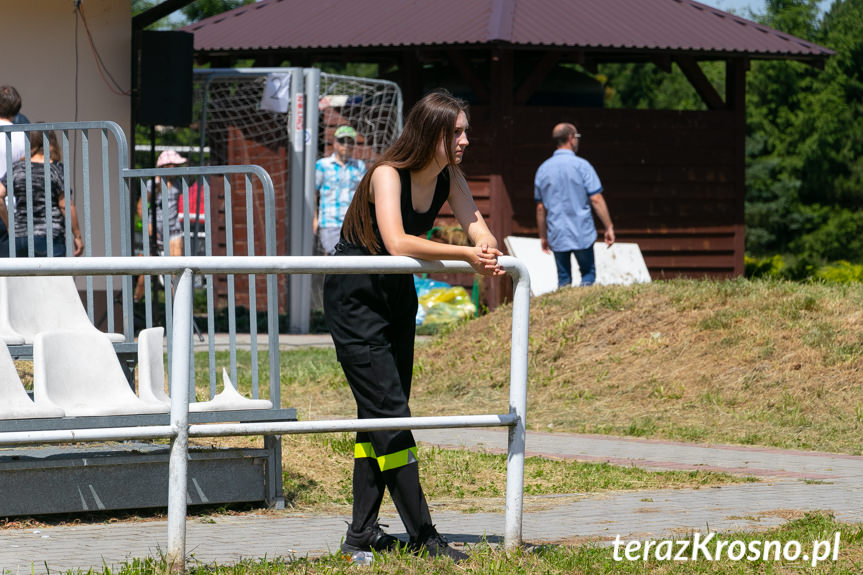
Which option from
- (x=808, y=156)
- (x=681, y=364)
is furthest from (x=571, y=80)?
(x=808, y=156)

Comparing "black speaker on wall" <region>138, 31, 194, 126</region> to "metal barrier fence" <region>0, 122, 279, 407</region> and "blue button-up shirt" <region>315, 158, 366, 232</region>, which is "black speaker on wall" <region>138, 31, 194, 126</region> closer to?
"blue button-up shirt" <region>315, 158, 366, 232</region>

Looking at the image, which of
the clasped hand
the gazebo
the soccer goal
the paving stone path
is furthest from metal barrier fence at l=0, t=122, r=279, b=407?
the gazebo

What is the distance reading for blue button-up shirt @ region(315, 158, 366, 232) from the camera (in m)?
14.7

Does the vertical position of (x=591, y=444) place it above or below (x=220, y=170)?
below

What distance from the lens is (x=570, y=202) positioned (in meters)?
12.7

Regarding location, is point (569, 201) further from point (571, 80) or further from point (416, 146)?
point (416, 146)

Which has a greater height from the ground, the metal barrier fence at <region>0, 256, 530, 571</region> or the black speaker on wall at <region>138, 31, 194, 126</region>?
the black speaker on wall at <region>138, 31, 194, 126</region>

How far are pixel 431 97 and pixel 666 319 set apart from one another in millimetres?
6173

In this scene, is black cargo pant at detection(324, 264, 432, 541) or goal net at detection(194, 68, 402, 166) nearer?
black cargo pant at detection(324, 264, 432, 541)

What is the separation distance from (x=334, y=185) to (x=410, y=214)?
9944mm

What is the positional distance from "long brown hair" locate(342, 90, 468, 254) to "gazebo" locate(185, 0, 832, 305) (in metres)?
10.9

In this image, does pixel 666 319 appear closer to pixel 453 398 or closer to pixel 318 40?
pixel 453 398

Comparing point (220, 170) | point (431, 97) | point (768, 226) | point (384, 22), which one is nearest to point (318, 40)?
point (384, 22)

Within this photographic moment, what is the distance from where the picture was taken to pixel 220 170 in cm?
623
